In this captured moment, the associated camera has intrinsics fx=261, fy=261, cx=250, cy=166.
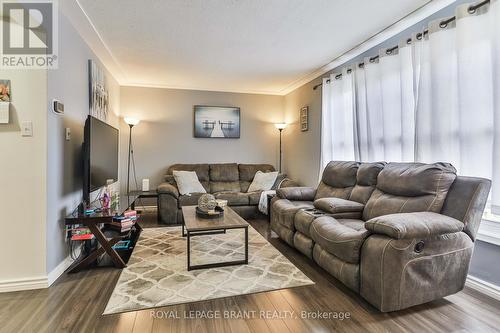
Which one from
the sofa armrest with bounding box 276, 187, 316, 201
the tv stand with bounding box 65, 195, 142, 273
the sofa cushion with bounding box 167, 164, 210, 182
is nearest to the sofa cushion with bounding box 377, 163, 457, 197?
the sofa armrest with bounding box 276, 187, 316, 201

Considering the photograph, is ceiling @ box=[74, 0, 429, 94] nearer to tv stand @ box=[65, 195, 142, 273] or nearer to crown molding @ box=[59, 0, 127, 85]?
crown molding @ box=[59, 0, 127, 85]

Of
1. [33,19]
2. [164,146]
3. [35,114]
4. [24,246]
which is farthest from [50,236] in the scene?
[164,146]

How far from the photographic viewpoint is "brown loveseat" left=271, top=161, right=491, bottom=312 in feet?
5.63

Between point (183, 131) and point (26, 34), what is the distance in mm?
3123

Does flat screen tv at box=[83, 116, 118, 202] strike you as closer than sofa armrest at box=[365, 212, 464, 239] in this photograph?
No

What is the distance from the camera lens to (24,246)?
2098 millimetres

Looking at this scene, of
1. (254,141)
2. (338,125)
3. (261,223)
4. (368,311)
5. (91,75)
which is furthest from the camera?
(254,141)

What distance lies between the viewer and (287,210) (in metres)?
3.01

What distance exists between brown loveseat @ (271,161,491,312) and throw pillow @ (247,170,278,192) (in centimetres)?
214

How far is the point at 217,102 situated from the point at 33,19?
11.2ft

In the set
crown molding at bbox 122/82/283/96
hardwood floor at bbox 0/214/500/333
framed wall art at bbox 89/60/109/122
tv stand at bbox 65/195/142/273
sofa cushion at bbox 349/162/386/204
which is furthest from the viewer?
crown molding at bbox 122/82/283/96

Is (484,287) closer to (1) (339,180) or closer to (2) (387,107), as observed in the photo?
(1) (339,180)

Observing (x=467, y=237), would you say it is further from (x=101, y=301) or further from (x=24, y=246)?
(x=24, y=246)

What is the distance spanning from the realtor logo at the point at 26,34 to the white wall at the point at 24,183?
0.10 meters
